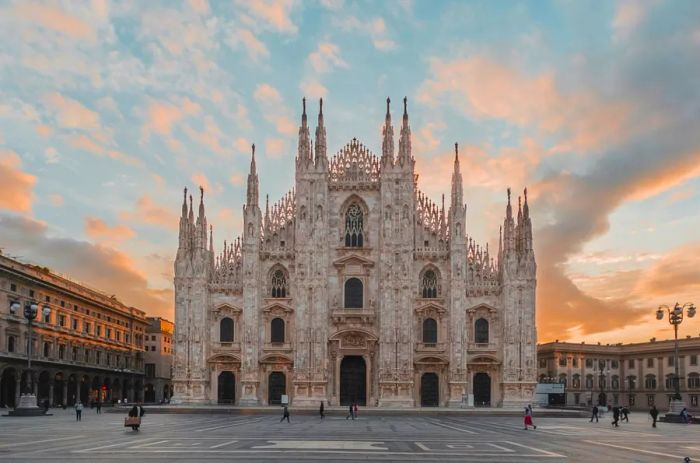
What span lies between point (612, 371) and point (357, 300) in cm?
5862

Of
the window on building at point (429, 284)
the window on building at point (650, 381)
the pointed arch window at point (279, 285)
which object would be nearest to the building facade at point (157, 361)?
the pointed arch window at point (279, 285)

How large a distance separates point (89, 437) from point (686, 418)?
35.5 m

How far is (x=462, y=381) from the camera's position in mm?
68125

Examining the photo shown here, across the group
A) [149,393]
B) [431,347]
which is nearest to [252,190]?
[431,347]

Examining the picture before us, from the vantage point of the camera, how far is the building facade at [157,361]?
11225 centimetres

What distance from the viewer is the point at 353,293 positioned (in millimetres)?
70812

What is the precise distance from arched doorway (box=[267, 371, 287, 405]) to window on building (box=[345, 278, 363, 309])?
28.0ft

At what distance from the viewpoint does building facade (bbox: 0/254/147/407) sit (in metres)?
69.8

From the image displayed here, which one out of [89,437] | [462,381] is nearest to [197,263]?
[462,381]

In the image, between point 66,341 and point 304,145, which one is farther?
point 66,341

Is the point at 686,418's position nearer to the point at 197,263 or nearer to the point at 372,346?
the point at 372,346

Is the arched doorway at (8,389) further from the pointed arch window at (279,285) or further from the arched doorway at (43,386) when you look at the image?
the pointed arch window at (279,285)

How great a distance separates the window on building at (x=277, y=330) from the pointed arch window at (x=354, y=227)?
9.14m

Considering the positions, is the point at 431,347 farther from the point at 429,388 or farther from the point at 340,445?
the point at 340,445
